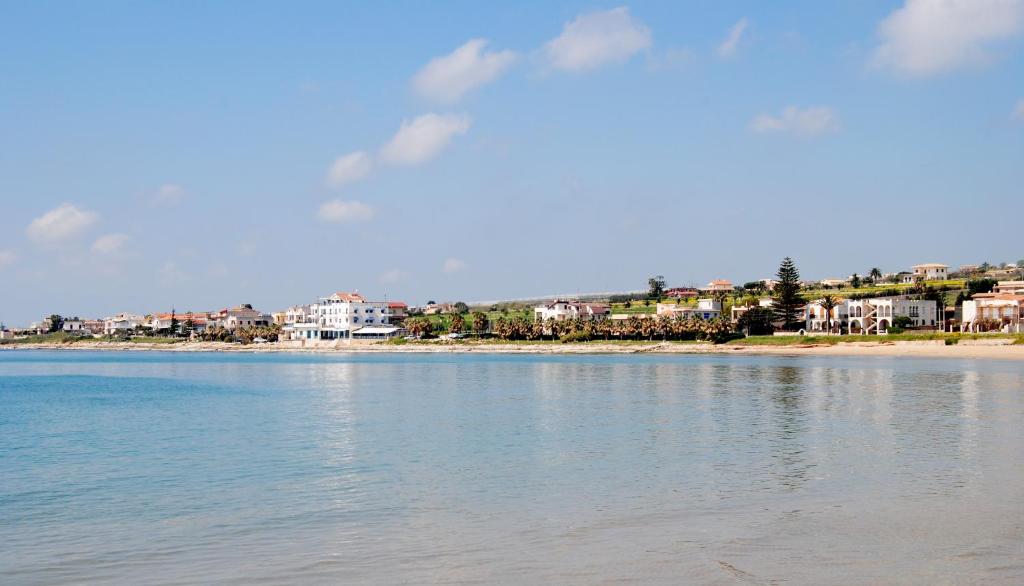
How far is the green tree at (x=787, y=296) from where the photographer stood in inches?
3418

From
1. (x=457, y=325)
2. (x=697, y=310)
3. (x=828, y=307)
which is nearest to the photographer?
(x=828, y=307)

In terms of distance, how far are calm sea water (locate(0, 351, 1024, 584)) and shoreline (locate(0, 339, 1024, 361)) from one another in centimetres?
3835

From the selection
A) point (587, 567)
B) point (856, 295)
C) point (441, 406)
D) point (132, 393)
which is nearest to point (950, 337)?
point (856, 295)

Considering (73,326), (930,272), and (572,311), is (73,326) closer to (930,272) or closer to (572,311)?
(572,311)

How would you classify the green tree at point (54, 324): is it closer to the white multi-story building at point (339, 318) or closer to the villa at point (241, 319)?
the villa at point (241, 319)

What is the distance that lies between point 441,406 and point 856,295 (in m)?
82.0

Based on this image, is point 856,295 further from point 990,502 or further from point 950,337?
point 990,502

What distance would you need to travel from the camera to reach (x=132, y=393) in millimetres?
40406

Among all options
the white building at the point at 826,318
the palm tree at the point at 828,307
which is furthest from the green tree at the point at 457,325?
the palm tree at the point at 828,307

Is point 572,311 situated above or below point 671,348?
above

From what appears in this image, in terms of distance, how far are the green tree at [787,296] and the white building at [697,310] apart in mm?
8529

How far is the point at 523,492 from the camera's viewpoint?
46.6 feet

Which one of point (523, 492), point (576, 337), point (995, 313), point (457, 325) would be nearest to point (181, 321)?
point (457, 325)

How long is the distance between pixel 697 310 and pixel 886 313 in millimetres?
23687
